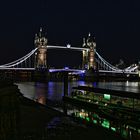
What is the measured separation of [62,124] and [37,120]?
146cm

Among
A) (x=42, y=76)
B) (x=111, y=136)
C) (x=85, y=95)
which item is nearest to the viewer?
(x=111, y=136)

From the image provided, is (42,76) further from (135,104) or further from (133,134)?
(133,134)

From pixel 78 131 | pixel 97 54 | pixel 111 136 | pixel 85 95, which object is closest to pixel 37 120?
pixel 78 131

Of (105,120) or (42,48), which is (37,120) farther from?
(42,48)

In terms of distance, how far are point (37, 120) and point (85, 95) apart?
14.8 m

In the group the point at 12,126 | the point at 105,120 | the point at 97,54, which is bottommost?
the point at 105,120

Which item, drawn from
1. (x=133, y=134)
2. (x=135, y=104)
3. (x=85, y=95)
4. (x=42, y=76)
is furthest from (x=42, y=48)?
(x=133, y=134)

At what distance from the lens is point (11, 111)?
960 cm

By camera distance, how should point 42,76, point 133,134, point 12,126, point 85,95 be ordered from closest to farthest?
1. point 12,126
2. point 133,134
3. point 85,95
4. point 42,76

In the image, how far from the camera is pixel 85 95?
32625 mm

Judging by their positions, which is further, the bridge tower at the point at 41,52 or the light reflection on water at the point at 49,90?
the bridge tower at the point at 41,52

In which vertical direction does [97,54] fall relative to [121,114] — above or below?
above

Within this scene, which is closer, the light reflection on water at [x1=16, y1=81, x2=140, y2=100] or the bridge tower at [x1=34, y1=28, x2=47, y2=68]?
the light reflection on water at [x1=16, y1=81, x2=140, y2=100]

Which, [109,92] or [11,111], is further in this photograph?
[109,92]
